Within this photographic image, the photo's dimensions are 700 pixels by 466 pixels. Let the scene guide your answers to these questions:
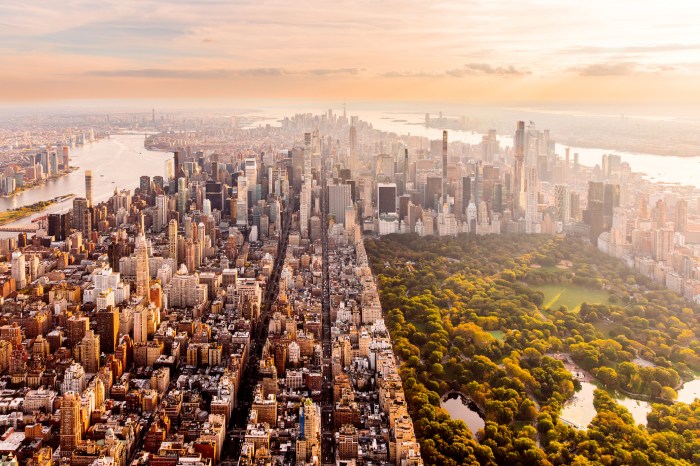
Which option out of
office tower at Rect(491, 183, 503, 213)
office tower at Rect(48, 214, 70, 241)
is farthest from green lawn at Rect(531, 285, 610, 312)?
office tower at Rect(48, 214, 70, 241)

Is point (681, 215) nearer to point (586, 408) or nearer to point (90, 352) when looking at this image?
point (586, 408)

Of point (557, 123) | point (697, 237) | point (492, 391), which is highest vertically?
point (557, 123)

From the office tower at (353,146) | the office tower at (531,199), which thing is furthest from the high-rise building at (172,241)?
the office tower at (353,146)

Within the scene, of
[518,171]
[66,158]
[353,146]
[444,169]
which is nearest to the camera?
[518,171]

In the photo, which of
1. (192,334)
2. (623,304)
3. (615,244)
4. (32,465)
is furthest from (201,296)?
(615,244)

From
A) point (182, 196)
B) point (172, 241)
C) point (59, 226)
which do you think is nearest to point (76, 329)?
point (172, 241)

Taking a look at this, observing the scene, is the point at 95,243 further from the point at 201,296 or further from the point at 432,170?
the point at 432,170
